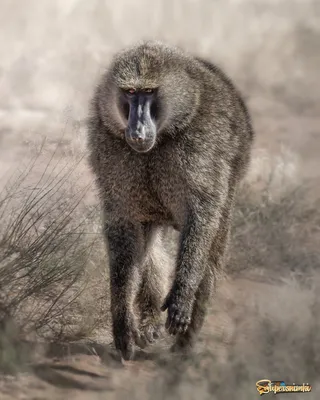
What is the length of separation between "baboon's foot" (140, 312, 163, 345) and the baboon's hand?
56cm

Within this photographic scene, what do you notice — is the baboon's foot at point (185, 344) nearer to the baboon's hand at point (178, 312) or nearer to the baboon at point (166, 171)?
the baboon at point (166, 171)

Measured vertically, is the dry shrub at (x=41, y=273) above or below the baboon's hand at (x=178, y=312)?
below

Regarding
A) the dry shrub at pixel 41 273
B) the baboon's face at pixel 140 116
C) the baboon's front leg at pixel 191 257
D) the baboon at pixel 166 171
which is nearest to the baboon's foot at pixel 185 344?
the baboon at pixel 166 171

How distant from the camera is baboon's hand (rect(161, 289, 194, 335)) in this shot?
4.62m

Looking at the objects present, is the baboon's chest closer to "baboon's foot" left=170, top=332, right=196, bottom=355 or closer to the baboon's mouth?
the baboon's mouth

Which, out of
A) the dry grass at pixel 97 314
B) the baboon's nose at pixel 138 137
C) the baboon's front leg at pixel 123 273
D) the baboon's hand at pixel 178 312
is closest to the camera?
the baboon's nose at pixel 138 137

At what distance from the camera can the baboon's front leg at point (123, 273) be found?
487cm

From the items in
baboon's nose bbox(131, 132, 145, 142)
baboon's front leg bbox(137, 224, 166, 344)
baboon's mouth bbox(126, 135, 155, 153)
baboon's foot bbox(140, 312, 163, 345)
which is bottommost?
baboon's foot bbox(140, 312, 163, 345)

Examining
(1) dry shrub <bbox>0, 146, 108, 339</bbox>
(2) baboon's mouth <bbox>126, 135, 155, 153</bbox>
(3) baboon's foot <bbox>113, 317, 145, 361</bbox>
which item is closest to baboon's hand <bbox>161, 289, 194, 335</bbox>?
(3) baboon's foot <bbox>113, 317, 145, 361</bbox>

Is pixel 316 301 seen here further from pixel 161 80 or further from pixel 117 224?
pixel 161 80

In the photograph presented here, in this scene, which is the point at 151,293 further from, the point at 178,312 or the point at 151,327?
the point at 178,312

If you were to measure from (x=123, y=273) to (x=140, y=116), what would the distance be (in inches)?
38.1

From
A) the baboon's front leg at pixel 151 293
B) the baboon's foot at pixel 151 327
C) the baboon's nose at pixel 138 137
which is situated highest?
the baboon's nose at pixel 138 137

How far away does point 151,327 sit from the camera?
526 centimetres
